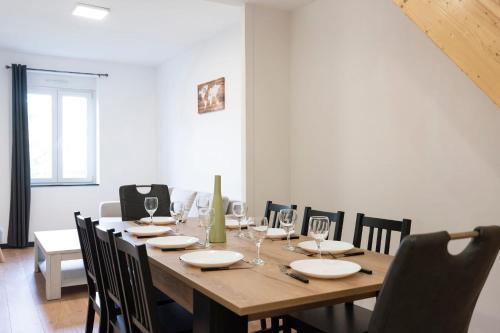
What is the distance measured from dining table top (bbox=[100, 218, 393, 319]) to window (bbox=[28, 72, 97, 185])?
504cm

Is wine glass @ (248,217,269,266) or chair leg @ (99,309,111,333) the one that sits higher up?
wine glass @ (248,217,269,266)

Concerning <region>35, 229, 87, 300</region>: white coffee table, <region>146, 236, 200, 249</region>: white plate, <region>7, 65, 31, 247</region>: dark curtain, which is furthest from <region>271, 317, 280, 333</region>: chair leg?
<region>7, 65, 31, 247</region>: dark curtain

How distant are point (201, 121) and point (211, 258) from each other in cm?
389

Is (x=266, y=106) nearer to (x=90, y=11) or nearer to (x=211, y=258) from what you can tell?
(x=90, y=11)

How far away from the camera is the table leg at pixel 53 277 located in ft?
12.3

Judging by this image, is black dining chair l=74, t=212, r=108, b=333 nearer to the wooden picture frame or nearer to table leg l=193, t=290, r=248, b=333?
table leg l=193, t=290, r=248, b=333

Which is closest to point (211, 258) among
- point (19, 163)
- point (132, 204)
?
point (132, 204)

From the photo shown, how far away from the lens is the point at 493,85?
2127 millimetres

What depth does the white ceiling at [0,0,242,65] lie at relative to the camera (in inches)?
165

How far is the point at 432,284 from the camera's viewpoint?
119cm

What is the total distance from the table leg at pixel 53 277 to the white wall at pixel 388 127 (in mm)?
2101

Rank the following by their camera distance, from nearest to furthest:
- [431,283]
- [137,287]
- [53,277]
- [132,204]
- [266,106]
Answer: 1. [431,283]
2. [137,287]
3. [132,204]
4. [53,277]
5. [266,106]

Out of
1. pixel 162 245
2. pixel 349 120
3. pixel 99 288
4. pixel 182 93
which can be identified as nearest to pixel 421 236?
pixel 162 245

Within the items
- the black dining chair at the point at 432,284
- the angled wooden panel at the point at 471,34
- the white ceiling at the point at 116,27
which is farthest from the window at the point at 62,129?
the black dining chair at the point at 432,284
